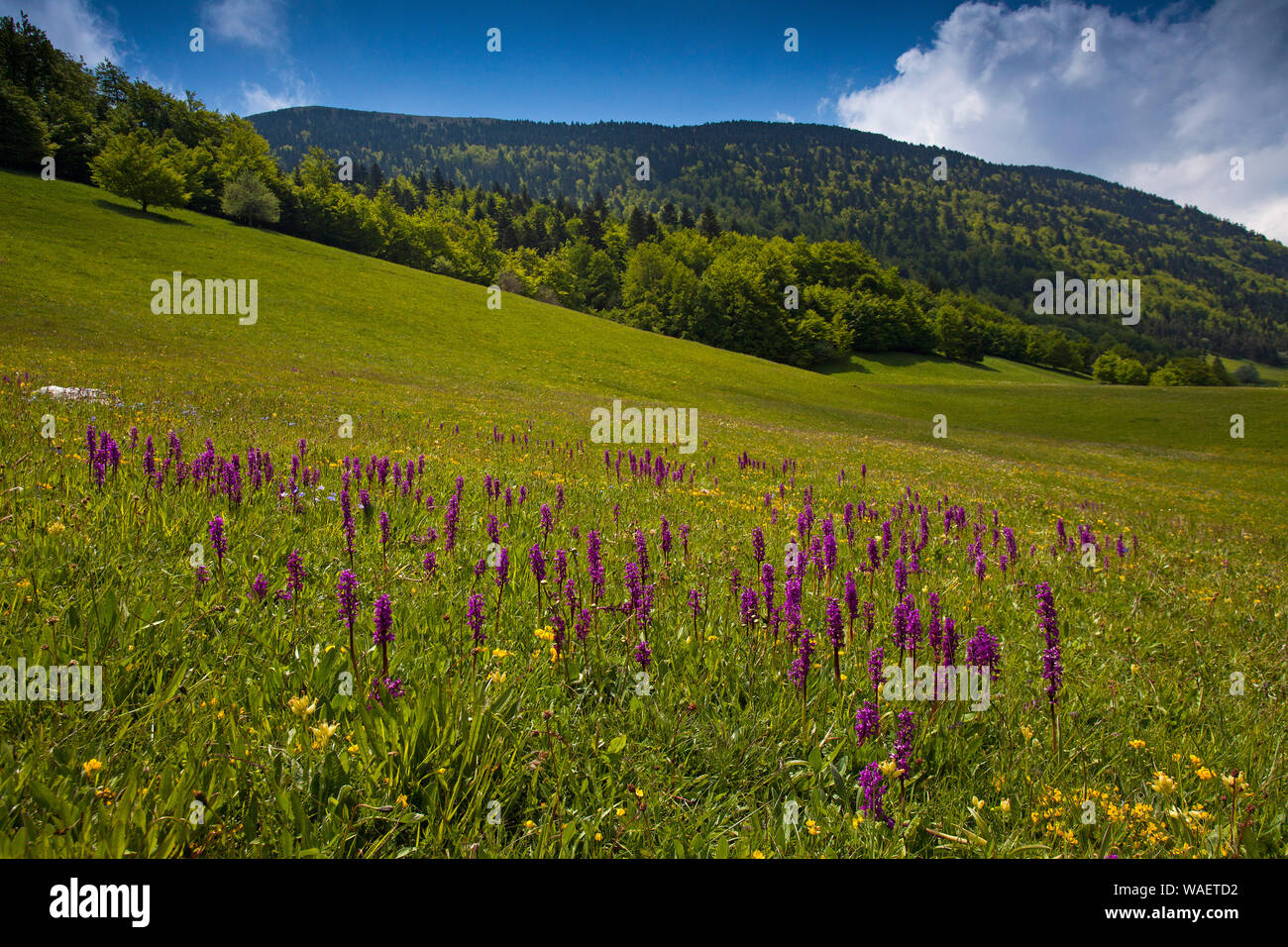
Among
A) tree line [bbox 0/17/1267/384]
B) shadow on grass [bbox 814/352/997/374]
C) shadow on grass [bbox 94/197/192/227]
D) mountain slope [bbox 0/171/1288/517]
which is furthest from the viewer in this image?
shadow on grass [bbox 814/352/997/374]

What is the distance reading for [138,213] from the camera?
201 feet

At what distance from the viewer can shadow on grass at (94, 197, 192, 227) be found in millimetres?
59469

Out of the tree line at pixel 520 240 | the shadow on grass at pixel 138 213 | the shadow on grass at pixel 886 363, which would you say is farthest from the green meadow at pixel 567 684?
the shadow on grass at pixel 886 363

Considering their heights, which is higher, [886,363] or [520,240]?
[520,240]

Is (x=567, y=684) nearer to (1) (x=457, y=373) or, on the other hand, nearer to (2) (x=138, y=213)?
(1) (x=457, y=373)

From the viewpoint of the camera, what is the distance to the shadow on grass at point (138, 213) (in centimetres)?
5947

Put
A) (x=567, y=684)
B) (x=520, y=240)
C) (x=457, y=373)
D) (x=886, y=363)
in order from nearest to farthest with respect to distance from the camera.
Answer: (x=567, y=684), (x=457, y=373), (x=886, y=363), (x=520, y=240)

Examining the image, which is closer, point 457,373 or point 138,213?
point 457,373

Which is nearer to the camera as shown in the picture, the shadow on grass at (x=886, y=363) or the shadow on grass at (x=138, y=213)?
the shadow on grass at (x=138, y=213)

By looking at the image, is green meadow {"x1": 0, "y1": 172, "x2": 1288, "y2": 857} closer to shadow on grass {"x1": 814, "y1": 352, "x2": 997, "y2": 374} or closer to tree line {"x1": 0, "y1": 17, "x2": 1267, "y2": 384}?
tree line {"x1": 0, "y1": 17, "x2": 1267, "y2": 384}

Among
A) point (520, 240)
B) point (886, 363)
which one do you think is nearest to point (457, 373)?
point (886, 363)

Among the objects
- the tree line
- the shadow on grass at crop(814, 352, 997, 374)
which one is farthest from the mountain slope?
the shadow on grass at crop(814, 352, 997, 374)

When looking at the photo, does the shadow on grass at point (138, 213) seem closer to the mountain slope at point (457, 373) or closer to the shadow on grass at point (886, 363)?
the mountain slope at point (457, 373)
